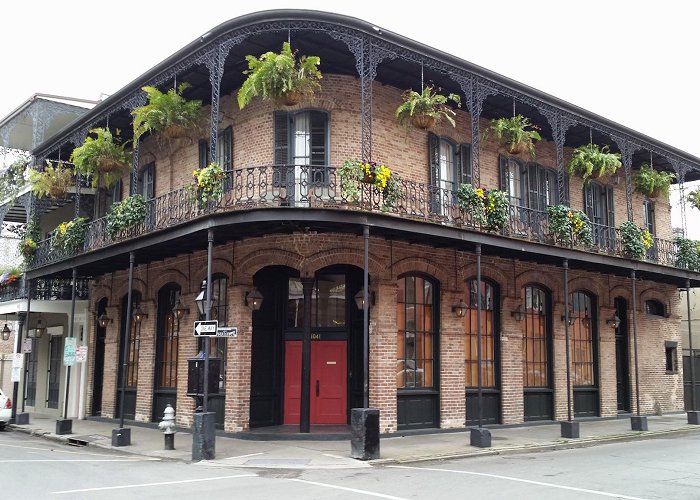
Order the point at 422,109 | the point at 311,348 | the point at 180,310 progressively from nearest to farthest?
1. the point at 422,109
2. the point at 311,348
3. the point at 180,310

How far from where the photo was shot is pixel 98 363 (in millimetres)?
21141

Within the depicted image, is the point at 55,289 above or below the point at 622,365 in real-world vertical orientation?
above

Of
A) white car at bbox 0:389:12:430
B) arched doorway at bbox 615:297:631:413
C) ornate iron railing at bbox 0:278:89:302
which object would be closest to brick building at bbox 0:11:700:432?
arched doorway at bbox 615:297:631:413

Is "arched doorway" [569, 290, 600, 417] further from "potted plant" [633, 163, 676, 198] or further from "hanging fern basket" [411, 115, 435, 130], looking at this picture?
"hanging fern basket" [411, 115, 435, 130]

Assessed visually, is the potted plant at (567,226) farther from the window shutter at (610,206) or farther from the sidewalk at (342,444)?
the sidewalk at (342,444)

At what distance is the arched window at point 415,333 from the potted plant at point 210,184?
4.71 m

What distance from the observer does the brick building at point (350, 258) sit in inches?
560

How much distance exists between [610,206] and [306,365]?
12.5m

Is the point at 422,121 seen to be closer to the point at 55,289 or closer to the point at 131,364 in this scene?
the point at 131,364

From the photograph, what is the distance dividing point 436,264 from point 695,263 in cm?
992

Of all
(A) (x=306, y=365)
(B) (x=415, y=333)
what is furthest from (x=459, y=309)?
(A) (x=306, y=365)

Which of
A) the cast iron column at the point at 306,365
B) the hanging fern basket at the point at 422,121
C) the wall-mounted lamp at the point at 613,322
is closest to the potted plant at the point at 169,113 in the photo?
the cast iron column at the point at 306,365

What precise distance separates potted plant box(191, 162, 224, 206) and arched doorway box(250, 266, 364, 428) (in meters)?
2.58

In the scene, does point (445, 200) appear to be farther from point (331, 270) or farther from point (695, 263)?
point (695, 263)
